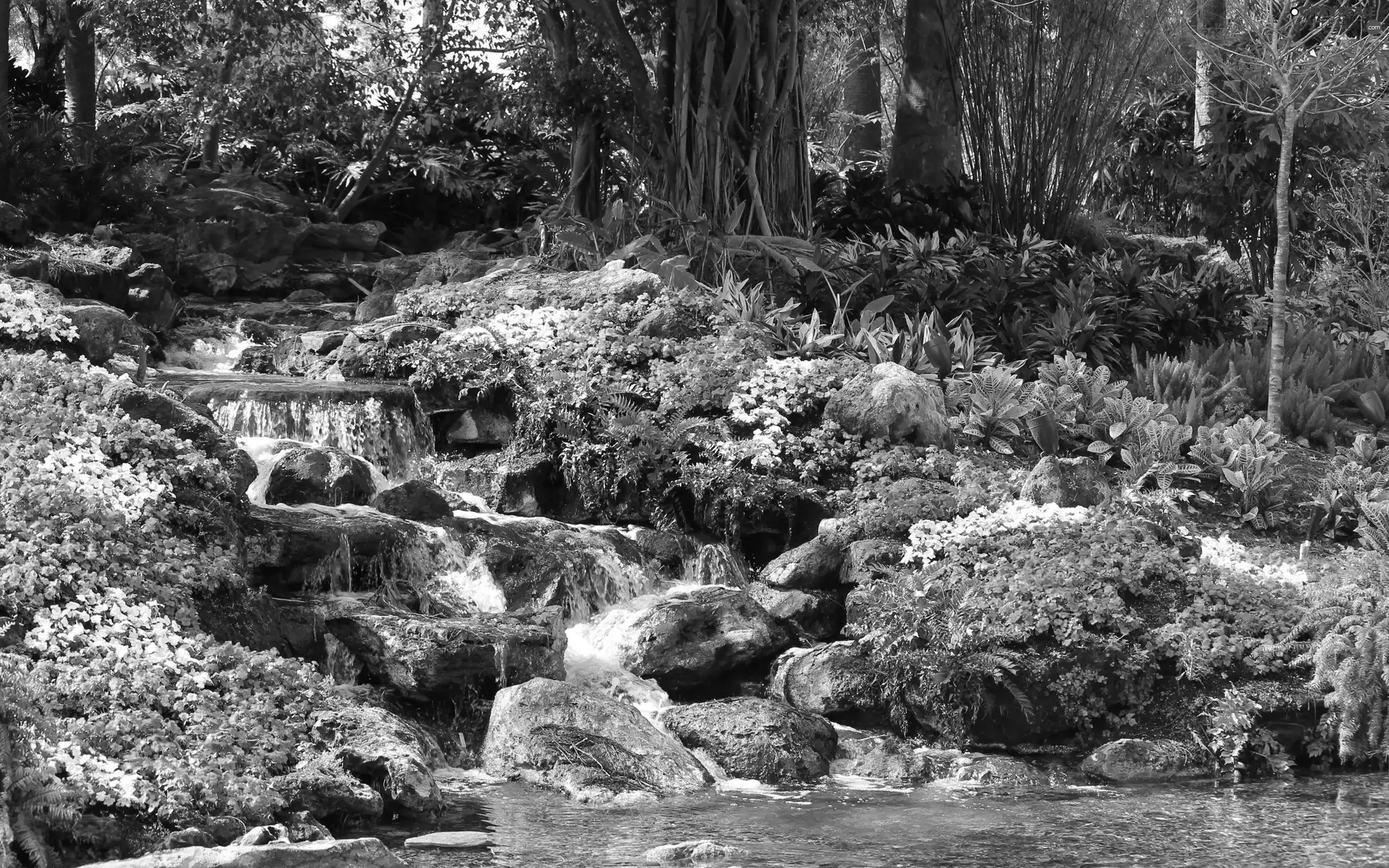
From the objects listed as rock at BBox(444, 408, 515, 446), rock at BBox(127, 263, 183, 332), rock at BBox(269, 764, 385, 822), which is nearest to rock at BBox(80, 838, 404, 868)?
rock at BBox(269, 764, 385, 822)

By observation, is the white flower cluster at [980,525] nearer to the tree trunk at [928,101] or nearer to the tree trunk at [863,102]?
the tree trunk at [928,101]

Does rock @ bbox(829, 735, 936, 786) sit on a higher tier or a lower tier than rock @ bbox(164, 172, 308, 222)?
lower

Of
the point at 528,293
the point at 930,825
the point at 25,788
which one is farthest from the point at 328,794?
the point at 528,293

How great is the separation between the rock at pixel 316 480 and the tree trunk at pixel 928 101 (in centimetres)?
903

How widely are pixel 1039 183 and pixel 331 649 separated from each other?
10.9m

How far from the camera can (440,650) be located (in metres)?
6.58

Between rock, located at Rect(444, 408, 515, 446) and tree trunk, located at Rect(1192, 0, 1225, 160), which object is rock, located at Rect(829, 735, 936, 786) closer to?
rock, located at Rect(444, 408, 515, 446)

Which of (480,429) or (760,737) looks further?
(480,429)

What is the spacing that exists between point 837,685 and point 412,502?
9.58ft

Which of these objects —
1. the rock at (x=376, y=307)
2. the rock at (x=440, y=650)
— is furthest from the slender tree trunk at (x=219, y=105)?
the rock at (x=440, y=650)

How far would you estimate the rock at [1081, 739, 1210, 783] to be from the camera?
251 inches

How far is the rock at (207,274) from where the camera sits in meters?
13.8

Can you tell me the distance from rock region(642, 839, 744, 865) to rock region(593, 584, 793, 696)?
2.58 metres

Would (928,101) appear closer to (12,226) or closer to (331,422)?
(331,422)
